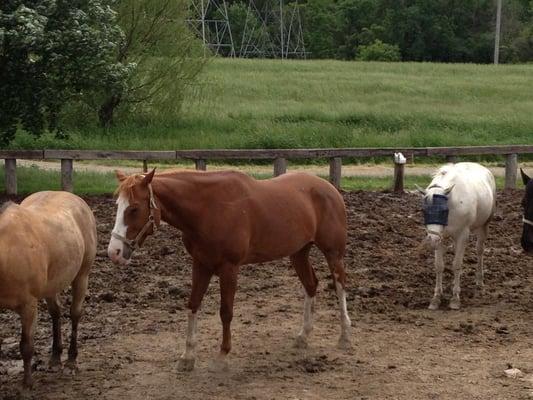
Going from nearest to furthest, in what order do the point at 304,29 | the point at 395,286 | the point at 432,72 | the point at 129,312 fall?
the point at 129,312
the point at 395,286
the point at 432,72
the point at 304,29

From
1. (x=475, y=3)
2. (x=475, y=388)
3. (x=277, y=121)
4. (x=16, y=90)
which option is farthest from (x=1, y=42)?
(x=475, y=3)

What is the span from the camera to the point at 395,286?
9.52 m

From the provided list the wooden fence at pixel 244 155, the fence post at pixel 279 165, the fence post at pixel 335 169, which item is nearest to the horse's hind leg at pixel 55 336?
the wooden fence at pixel 244 155

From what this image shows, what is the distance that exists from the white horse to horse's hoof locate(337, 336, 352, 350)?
158cm

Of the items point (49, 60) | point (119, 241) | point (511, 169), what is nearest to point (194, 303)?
point (119, 241)

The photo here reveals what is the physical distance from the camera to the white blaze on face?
6312 mm

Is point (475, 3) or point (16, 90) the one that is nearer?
point (16, 90)

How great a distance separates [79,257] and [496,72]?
128 feet

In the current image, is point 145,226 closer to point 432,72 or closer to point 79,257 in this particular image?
point 79,257


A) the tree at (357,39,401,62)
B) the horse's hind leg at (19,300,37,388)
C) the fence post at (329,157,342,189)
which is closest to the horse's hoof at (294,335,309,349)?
the horse's hind leg at (19,300,37,388)

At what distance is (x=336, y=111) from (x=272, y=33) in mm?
59397

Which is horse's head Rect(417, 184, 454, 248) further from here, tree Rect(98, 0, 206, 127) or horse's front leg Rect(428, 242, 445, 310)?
tree Rect(98, 0, 206, 127)

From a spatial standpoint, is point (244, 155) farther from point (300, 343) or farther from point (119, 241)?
point (119, 241)

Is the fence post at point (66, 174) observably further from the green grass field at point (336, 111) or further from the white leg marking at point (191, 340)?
the white leg marking at point (191, 340)
